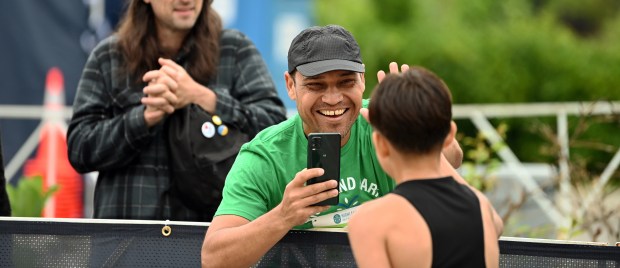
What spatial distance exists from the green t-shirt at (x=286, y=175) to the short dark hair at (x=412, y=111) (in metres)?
0.79

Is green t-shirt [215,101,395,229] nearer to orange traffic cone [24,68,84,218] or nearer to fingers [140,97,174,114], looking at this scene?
fingers [140,97,174,114]

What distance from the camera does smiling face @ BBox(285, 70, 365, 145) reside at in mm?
3908

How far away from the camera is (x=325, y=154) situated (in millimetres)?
3570

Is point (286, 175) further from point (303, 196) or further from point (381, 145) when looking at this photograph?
point (381, 145)

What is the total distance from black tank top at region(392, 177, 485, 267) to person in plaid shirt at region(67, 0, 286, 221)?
5.80ft

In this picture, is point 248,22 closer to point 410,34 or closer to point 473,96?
point 473,96

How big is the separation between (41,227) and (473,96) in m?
14.0

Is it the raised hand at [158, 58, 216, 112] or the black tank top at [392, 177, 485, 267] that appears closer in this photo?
Result: the black tank top at [392, 177, 485, 267]

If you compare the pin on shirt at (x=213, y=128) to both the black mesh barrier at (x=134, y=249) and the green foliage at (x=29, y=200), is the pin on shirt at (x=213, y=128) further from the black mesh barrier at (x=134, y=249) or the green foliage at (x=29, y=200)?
the green foliage at (x=29, y=200)

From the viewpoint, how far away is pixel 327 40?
12.9ft

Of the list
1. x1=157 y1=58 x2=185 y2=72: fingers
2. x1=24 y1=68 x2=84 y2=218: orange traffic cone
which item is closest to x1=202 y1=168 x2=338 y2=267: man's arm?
x1=157 y1=58 x2=185 y2=72: fingers

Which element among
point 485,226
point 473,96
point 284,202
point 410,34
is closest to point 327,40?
point 284,202

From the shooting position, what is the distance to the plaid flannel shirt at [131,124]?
4742 mm

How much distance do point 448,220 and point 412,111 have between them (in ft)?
1.05
